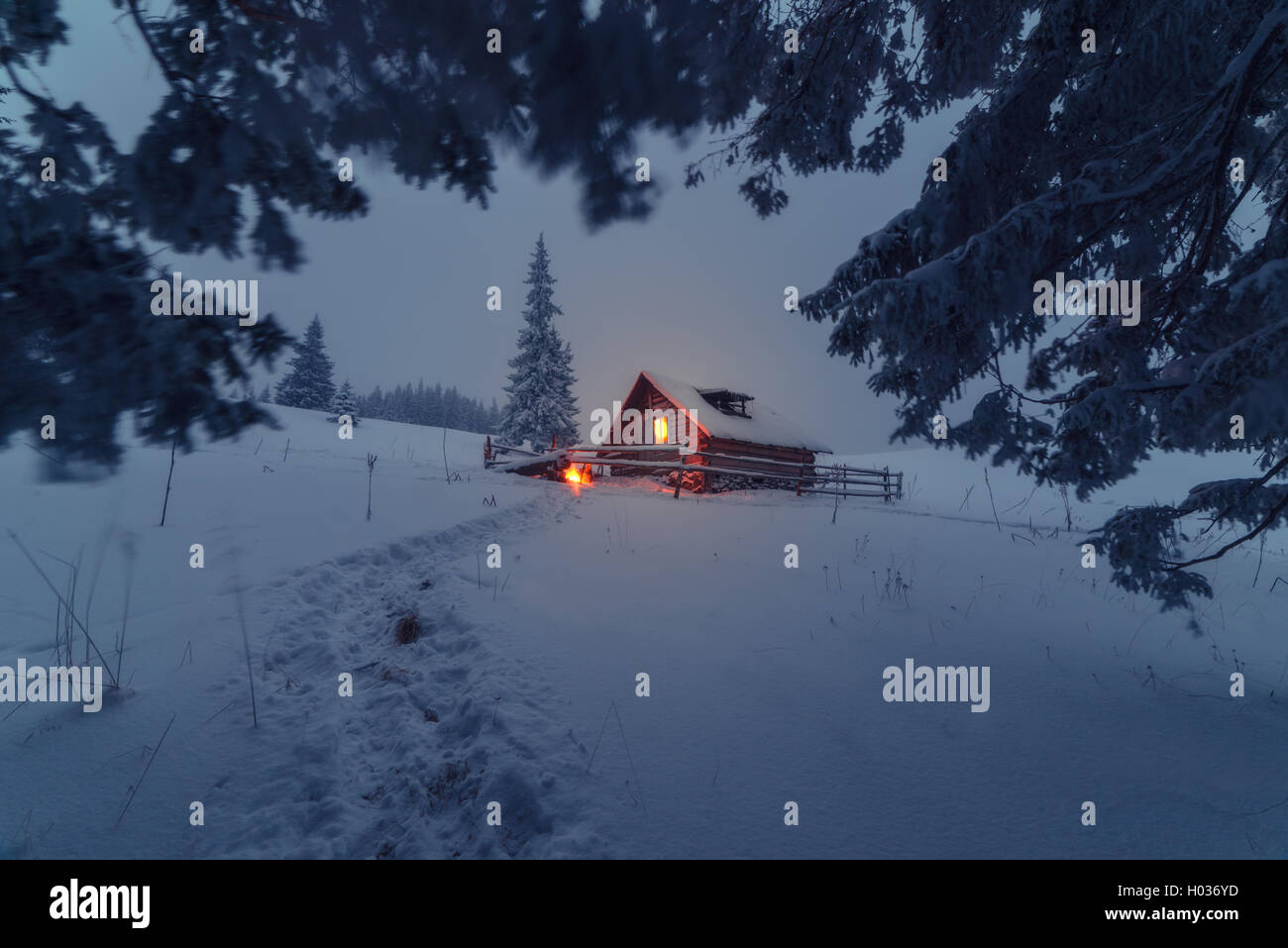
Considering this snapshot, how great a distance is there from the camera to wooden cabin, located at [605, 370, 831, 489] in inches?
707

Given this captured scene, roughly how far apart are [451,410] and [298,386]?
28364mm

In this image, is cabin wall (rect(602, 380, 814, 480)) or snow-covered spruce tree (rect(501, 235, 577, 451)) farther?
snow-covered spruce tree (rect(501, 235, 577, 451))

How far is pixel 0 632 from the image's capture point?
303 cm

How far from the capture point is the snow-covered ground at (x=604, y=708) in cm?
186

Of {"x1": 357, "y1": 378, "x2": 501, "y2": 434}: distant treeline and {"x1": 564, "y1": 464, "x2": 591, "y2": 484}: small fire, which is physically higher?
{"x1": 357, "y1": 378, "x2": 501, "y2": 434}: distant treeline

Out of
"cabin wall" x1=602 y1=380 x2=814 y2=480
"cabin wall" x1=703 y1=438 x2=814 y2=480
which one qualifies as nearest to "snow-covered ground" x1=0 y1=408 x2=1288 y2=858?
"cabin wall" x1=703 y1=438 x2=814 y2=480

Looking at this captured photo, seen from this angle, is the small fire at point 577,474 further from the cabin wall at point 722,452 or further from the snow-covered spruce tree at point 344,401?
the snow-covered spruce tree at point 344,401

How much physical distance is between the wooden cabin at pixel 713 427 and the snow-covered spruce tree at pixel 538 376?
21.0 feet

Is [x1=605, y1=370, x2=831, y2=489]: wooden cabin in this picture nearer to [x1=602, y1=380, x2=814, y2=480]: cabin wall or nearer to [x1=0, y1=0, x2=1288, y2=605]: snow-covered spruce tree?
[x1=602, y1=380, x2=814, y2=480]: cabin wall

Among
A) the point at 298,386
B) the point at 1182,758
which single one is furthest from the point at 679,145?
the point at 298,386

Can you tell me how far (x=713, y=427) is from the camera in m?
17.8

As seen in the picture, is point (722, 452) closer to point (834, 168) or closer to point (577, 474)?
point (577, 474)

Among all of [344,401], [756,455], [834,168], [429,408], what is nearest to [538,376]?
[756,455]

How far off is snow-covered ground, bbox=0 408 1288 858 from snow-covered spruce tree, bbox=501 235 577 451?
21568 mm
